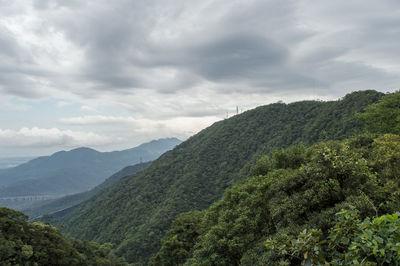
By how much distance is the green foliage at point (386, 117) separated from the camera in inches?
1022

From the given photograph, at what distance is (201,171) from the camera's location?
84.1 meters

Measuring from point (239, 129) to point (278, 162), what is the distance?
84.6m

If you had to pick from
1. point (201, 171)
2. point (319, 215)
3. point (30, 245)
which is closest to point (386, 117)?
point (319, 215)

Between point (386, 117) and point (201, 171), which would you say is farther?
point (201, 171)

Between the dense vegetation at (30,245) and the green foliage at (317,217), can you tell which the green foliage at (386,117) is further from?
the dense vegetation at (30,245)

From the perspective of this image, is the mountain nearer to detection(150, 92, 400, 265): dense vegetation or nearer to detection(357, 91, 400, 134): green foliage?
detection(357, 91, 400, 134): green foliage

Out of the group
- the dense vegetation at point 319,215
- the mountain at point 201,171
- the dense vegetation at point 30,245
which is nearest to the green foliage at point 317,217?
the dense vegetation at point 319,215

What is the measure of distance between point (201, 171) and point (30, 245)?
6659 cm

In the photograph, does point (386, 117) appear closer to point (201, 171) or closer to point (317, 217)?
point (317, 217)

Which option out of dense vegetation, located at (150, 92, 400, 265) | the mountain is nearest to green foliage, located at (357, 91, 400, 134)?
dense vegetation, located at (150, 92, 400, 265)

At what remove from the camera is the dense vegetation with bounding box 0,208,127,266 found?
17.5m

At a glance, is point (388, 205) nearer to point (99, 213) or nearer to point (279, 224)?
point (279, 224)

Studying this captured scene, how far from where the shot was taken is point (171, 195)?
2886 inches

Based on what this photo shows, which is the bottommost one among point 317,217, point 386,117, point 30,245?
point 30,245
